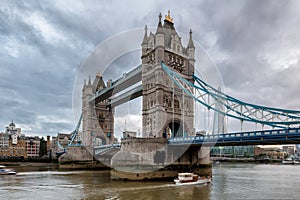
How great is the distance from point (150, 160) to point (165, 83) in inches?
400

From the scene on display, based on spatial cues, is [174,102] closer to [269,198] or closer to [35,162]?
[269,198]

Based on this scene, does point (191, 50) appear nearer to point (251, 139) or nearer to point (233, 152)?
point (251, 139)

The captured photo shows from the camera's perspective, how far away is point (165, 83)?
111 feet

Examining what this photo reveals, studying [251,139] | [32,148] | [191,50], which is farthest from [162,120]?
[32,148]

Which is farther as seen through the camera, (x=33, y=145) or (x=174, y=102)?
(x=33, y=145)

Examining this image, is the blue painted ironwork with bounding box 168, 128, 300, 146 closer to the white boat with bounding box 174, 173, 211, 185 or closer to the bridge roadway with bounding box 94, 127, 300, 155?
the bridge roadway with bounding box 94, 127, 300, 155

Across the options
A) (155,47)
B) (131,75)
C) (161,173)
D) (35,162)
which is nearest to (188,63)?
(155,47)

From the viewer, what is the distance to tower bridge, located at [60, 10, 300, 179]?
24312mm

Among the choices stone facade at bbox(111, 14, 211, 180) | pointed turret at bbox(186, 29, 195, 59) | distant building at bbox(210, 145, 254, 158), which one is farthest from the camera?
distant building at bbox(210, 145, 254, 158)

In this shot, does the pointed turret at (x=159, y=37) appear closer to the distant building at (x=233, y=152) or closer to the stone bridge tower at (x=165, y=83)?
the stone bridge tower at (x=165, y=83)

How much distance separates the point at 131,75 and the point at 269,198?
27.1 meters

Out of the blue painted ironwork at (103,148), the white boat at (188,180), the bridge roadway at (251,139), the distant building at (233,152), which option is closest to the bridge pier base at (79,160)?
the blue painted ironwork at (103,148)

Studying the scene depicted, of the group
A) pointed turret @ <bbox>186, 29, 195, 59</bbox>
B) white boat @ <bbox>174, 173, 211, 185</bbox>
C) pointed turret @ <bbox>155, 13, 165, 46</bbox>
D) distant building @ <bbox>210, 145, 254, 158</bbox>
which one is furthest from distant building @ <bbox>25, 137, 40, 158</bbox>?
white boat @ <bbox>174, 173, 211, 185</bbox>

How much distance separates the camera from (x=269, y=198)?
18047 millimetres
